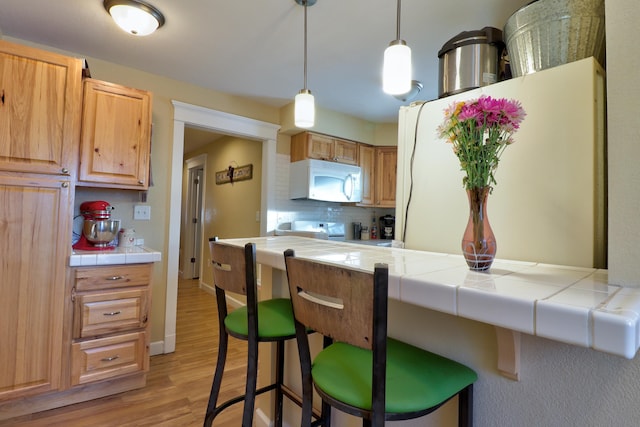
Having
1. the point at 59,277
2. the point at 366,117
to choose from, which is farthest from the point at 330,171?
the point at 59,277

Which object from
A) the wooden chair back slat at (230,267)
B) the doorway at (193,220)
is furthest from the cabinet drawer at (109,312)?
the doorway at (193,220)

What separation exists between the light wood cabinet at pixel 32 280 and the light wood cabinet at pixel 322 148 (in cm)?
214

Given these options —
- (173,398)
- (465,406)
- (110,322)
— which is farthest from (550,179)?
(110,322)

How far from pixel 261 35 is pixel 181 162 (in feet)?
4.36

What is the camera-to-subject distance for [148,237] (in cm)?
269

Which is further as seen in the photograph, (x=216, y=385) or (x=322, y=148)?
(x=322, y=148)

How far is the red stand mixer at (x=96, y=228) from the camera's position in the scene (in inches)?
86.4

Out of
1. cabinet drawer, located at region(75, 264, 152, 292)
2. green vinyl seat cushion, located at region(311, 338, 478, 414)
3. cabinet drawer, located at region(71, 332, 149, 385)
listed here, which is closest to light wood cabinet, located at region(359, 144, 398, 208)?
cabinet drawer, located at region(75, 264, 152, 292)

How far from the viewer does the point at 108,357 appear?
201cm

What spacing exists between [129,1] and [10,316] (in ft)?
6.08

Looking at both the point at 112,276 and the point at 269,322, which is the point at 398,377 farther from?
the point at 112,276

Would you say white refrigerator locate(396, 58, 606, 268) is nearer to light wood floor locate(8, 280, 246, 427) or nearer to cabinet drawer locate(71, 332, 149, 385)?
light wood floor locate(8, 280, 246, 427)

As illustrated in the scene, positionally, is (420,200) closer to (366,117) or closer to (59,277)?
(59,277)

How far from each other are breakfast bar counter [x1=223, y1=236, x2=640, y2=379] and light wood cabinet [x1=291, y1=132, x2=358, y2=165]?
2.70 metres
